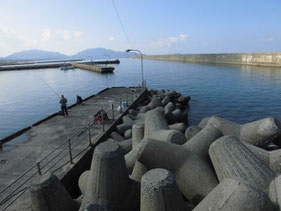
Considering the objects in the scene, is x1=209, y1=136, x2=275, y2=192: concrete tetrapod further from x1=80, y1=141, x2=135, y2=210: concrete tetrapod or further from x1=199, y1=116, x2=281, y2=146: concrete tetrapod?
x1=199, y1=116, x2=281, y2=146: concrete tetrapod

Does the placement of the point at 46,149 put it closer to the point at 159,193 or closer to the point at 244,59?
the point at 159,193

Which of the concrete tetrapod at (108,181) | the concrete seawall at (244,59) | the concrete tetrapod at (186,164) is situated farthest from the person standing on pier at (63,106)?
the concrete seawall at (244,59)

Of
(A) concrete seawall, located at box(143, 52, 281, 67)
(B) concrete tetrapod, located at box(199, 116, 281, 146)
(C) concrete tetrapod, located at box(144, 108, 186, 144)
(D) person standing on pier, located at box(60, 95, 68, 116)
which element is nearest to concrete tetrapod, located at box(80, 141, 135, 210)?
(C) concrete tetrapod, located at box(144, 108, 186, 144)

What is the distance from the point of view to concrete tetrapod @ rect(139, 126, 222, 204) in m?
3.72

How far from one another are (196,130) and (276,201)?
3.47 m

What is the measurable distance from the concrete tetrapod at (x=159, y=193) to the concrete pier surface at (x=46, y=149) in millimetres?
1885

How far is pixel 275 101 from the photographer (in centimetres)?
1909

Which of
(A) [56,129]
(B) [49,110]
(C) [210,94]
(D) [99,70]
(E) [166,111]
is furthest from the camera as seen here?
(D) [99,70]

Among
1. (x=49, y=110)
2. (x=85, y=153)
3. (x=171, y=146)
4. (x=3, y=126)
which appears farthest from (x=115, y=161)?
(x=49, y=110)

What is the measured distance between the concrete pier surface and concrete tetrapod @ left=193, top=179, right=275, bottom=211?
2802 mm

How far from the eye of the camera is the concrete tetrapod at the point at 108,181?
3.45m

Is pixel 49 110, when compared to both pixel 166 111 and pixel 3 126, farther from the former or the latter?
pixel 166 111

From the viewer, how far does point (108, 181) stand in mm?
3463

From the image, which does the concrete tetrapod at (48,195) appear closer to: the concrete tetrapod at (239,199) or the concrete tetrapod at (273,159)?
the concrete tetrapod at (239,199)
